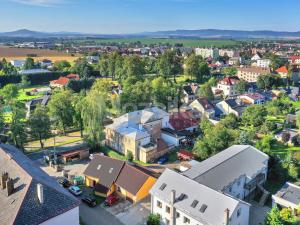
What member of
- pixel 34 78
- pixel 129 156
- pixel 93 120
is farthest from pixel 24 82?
pixel 129 156

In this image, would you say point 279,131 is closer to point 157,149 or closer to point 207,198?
point 157,149

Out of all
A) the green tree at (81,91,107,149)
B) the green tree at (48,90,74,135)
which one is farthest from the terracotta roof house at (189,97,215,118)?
the green tree at (48,90,74,135)

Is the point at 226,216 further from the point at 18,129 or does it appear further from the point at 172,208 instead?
the point at 18,129

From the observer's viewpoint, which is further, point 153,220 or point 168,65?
point 168,65

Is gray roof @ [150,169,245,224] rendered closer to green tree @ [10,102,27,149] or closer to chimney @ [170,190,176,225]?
chimney @ [170,190,176,225]

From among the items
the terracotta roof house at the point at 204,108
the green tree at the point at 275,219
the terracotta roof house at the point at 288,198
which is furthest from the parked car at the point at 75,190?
the terracotta roof house at the point at 204,108

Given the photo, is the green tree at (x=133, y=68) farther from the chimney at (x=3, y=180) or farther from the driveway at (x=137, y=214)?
the chimney at (x=3, y=180)
